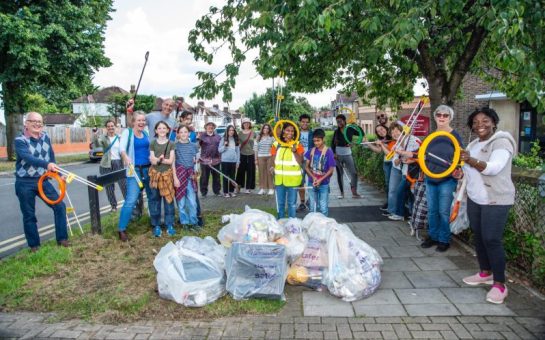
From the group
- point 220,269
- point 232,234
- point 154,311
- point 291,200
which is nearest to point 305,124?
point 291,200

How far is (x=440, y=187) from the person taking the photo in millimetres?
5398

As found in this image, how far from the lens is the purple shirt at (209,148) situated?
10.2m

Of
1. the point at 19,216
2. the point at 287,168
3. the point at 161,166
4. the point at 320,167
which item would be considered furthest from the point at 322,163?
the point at 19,216

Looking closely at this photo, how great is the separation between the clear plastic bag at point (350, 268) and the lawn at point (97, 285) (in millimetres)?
610

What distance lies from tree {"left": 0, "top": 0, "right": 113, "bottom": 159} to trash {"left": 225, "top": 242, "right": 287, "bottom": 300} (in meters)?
18.4

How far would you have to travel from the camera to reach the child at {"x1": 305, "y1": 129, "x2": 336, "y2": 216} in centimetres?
649

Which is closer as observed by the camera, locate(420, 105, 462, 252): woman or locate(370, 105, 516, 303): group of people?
locate(370, 105, 516, 303): group of people

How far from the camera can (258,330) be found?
11.8 ft

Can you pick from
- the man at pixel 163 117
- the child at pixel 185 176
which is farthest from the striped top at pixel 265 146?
the child at pixel 185 176

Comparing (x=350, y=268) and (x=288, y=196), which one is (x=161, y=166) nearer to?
(x=288, y=196)

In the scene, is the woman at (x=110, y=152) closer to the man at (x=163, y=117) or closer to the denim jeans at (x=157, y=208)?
the man at (x=163, y=117)

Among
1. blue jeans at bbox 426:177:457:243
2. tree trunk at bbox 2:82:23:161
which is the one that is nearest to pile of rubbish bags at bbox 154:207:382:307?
blue jeans at bbox 426:177:457:243

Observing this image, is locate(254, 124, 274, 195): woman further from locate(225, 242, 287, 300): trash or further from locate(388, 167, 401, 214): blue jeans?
locate(225, 242, 287, 300): trash

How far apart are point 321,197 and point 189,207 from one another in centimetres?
207
